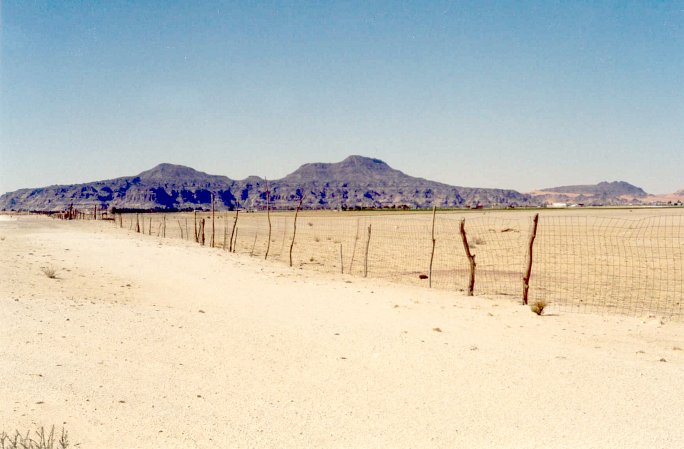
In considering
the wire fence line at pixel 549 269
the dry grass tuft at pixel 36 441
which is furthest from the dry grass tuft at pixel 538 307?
the dry grass tuft at pixel 36 441

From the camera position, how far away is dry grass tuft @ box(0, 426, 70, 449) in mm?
4363

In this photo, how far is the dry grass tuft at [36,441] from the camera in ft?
14.3

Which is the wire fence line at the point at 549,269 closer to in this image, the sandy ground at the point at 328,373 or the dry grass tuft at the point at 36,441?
the sandy ground at the point at 328,373

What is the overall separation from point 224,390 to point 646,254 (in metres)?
22.1

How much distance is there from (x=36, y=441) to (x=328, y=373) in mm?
3375

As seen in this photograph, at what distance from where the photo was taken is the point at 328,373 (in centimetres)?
709

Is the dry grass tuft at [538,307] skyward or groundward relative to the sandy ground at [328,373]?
skyward

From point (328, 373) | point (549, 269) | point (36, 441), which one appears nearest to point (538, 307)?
point (328, 373)

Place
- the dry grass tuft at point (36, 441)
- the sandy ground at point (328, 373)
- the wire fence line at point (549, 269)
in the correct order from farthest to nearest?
the wire fence line at point (549, 269) < the sandy ground at point (328, 373) < the dry grass tuft at point (36, 441)

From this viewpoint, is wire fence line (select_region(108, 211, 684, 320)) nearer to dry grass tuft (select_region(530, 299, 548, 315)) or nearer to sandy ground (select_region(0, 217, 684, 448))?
dry grass tuft (select_region(530, 299, 548, 315))

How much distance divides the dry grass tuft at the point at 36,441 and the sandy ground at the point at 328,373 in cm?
19

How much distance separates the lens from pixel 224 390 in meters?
6.36

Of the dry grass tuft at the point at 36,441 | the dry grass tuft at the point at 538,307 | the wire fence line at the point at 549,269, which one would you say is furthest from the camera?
the wire fence line at the point at 549,269

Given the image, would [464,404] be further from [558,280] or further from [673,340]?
[558,280]
